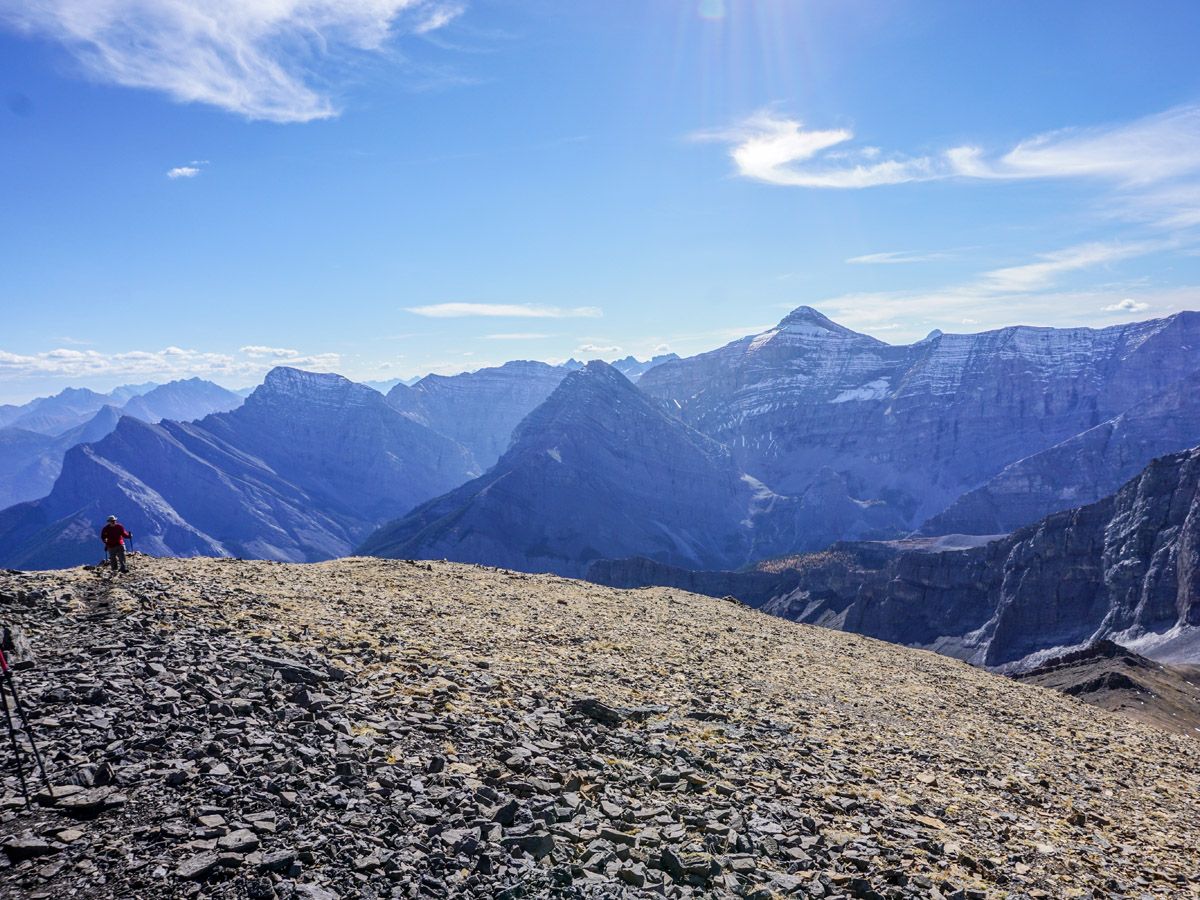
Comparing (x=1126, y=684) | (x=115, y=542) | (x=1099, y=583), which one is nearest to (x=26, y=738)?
(x=115, y=542)

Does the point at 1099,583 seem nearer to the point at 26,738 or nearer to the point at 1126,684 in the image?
the point at 1126,684

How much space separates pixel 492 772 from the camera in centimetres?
1292

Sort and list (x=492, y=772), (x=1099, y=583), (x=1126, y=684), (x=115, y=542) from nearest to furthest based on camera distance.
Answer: (x=492, y=772) → (x=115, y=542) → (x=1126, y=684) → (x=1099, y=583)

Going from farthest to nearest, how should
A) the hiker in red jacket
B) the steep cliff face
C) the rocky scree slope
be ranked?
1. the steep cliff face
2. the hiker in red jacket
3. the rocky scree slope

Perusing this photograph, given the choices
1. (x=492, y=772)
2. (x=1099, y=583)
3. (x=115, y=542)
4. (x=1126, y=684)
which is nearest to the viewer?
(x=492, y=772)

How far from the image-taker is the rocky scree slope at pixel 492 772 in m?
10.1

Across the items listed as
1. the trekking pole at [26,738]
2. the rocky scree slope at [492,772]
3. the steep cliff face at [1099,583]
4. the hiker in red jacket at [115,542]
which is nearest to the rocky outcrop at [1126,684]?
the rocky scree slope at [492,772]

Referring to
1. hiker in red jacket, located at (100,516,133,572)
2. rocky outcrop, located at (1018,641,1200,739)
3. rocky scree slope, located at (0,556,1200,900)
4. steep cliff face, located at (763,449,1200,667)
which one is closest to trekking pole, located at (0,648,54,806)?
rocky scree slope, located at (0,556,1200,900)

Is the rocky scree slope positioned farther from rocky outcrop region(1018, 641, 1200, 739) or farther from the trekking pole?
rocky outcrop region(1018, 641, 1200, 739)

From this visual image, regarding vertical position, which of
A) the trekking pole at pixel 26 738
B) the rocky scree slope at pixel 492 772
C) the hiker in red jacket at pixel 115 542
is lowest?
the rocky scree slope at pixel 492 772

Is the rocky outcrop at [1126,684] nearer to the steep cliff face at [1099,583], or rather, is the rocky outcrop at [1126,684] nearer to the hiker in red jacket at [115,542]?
the hiker in red jacket at [115,542]

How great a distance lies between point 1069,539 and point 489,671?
204779 millimetres

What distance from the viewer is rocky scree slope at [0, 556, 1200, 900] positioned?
10133 millimetres

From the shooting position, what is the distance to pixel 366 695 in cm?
1566
